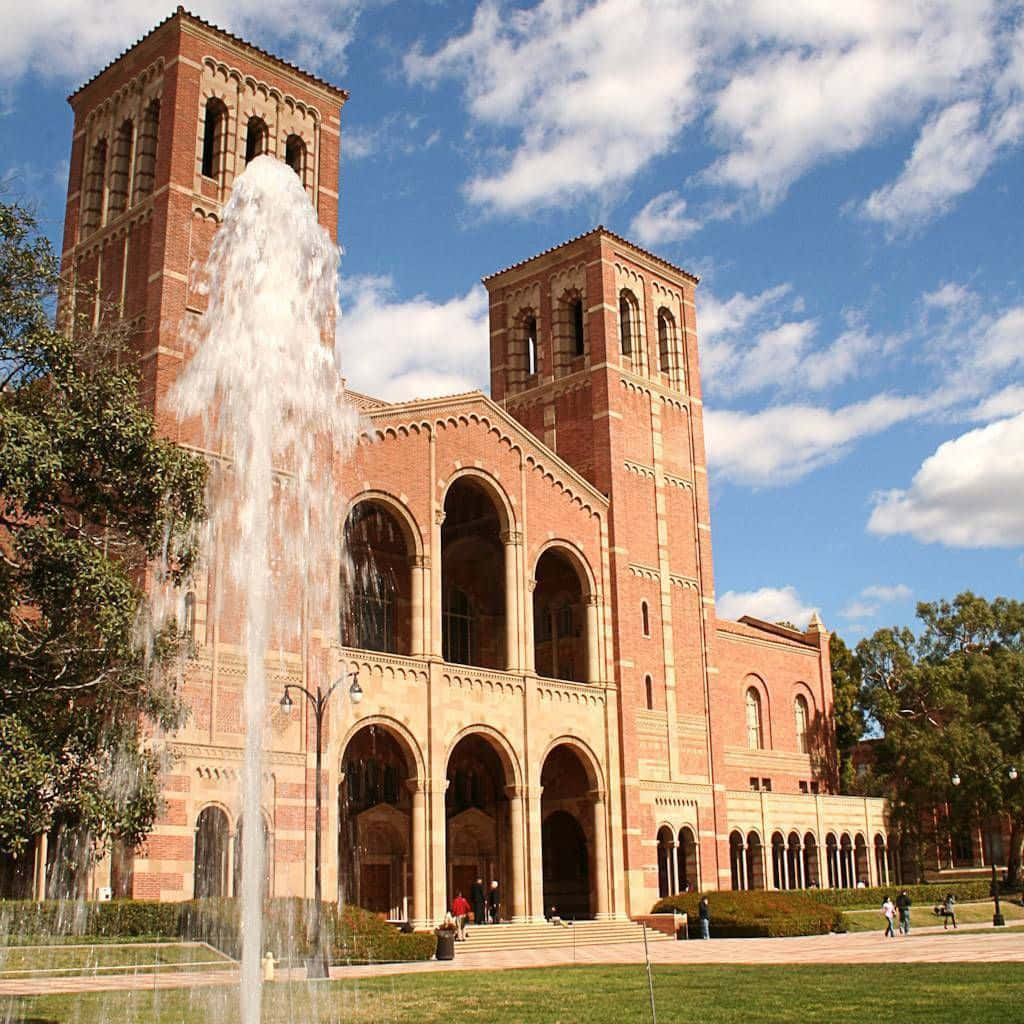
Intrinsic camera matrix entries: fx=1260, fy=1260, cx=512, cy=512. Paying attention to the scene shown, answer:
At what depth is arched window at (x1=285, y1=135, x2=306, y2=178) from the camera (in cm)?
3875

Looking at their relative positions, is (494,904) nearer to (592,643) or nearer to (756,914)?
(756,914)

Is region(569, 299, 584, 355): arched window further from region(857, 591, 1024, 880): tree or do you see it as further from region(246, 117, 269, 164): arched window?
region(857, 591, 1024, 880): tree

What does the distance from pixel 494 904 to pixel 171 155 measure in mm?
24796

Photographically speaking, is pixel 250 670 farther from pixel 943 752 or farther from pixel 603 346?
pixel 943 752

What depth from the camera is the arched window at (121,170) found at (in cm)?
3722

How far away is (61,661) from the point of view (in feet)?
51.5

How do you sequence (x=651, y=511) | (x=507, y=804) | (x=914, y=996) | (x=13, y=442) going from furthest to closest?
(x=651, y=511) → (x=507, y=804) → (x=914, y=996) → (x=13, y=442)

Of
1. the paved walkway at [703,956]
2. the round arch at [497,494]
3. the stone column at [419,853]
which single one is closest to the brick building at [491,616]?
the stone column at [419,853]

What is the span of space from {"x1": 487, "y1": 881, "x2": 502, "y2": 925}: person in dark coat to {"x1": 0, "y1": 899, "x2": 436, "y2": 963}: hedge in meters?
7.41

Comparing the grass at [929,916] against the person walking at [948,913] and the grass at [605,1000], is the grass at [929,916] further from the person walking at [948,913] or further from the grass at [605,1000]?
the grass at [605,1000]

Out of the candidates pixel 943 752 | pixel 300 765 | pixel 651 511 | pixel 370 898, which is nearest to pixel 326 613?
pixel 300 765

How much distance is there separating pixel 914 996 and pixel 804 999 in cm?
161

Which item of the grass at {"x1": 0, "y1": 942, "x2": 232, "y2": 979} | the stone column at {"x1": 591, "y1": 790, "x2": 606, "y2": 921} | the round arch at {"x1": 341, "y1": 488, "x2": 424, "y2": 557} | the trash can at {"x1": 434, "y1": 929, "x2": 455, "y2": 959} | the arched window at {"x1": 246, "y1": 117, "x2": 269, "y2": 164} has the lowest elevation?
the trash can at {"x1": 434, "y1": 929, "x2": 455, "y2": 959}

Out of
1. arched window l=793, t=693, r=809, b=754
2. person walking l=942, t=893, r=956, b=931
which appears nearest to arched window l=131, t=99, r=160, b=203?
person walking l=942, t=893, r=956, b=931
